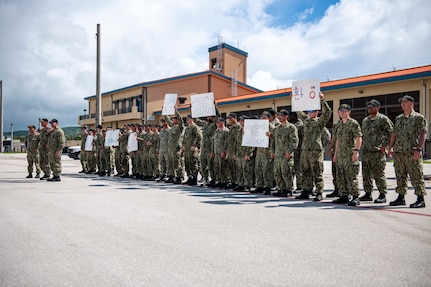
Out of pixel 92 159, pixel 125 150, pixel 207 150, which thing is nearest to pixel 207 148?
pixel 207 150

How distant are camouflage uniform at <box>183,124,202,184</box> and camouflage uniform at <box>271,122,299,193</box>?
322 cm

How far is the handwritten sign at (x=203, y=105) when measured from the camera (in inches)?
462

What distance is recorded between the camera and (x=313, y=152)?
8.52m

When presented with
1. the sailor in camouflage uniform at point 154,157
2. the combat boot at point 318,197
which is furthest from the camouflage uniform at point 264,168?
the sailor in camouflage uniform at point 154,157

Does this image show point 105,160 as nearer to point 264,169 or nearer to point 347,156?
point 264,169

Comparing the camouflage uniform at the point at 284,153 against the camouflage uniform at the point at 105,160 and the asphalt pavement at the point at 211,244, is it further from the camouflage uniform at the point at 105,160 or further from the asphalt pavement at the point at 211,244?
the camouflage uniform at the point at 105,160

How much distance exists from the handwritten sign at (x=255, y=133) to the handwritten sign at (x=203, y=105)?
2006 mm

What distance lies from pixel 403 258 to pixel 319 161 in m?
4.50

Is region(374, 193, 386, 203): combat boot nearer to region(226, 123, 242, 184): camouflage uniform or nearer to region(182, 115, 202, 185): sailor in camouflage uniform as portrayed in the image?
region(226, 123, 242, 184): camouflage uniform

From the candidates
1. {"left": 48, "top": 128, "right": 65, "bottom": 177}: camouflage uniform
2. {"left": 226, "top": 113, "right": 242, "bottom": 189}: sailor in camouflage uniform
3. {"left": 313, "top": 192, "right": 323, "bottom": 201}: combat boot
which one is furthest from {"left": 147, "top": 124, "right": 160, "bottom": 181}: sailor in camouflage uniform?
{"left": 313, "top": 192, "right": 323, "bottom": 201}: combat boot

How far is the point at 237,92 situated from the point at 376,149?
128 ft

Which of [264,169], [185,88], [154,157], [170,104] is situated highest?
[185,88]

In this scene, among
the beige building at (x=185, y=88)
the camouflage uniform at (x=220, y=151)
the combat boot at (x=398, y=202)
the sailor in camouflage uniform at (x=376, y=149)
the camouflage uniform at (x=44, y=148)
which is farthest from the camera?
the beige building at (x=185, y=88)

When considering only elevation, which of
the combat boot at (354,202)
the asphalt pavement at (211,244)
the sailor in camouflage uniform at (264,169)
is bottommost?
the asphalt pavement at (211,244)
